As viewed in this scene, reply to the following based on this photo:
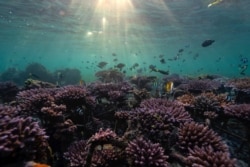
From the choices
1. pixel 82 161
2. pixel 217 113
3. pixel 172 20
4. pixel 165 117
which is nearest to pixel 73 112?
pixel 82 161

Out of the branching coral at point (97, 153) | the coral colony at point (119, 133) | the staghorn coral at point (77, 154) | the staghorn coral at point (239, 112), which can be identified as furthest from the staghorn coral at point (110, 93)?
the staghorn coral at point (239, 112)

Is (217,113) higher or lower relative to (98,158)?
higher

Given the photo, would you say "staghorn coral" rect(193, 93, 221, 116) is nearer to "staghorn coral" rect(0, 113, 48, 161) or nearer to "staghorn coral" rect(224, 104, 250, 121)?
"staghorn coral" rect(224, 104, 250, 121)

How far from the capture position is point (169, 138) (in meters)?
5.70

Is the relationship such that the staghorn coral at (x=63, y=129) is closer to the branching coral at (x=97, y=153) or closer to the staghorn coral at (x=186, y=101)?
the branching coral at (x=97, y=153)

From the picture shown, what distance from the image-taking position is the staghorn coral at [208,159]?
4.35 meters

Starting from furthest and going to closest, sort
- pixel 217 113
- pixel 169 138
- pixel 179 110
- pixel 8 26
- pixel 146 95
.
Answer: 1. pixel 8 26
2. pixel 146 95
3. pixel 217 113
4. pixel 179 110
5. pixel 169 138

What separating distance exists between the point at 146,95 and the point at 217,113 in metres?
2.79

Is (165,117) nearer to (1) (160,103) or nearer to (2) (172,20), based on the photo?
(1) (160,103)

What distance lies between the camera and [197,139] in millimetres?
5410

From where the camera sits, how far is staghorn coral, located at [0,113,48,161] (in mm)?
3639

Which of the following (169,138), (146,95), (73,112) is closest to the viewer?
(169,138)

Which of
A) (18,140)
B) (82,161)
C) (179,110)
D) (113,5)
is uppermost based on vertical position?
(113,5)

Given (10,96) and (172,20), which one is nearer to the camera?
(10,96)
